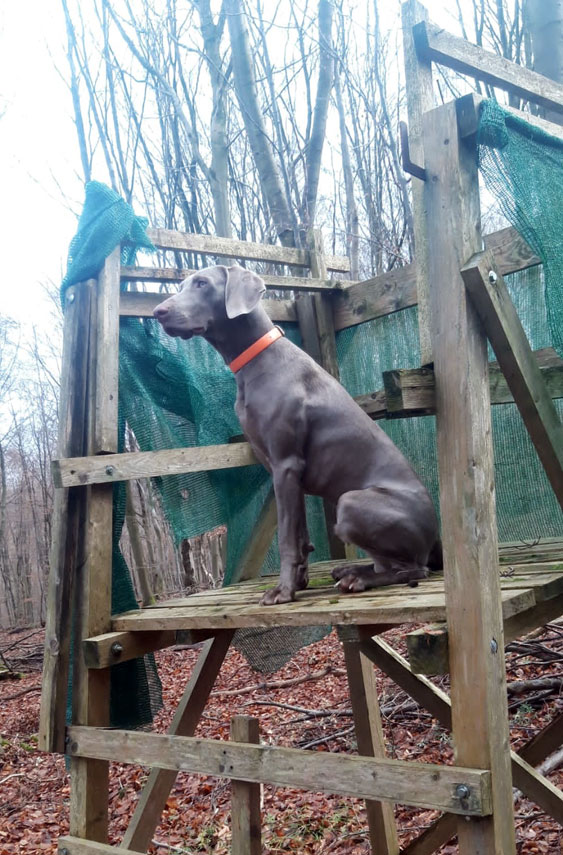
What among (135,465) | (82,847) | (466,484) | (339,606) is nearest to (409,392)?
(466,484)

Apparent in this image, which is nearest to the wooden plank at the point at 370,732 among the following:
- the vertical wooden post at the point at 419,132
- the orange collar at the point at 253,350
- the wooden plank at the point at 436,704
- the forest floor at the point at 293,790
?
the wooden plank at the point at 436,704

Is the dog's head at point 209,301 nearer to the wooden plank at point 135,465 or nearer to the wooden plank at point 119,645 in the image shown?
the wooden plank at point 135,465

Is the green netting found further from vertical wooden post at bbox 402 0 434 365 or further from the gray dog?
the gray dog

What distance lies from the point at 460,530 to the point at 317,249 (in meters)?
3.12

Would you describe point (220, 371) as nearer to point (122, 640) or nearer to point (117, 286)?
point (117, 286)

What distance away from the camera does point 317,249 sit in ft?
17.1

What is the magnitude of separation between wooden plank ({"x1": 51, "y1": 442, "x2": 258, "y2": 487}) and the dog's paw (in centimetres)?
96

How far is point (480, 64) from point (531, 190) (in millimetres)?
605

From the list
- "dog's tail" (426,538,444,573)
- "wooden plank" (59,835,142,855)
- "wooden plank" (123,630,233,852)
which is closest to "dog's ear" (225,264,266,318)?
"dog's tail" (426,538,444,573)

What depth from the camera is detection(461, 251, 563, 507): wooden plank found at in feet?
8.39

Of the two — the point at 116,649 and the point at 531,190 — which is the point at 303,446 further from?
the point at 531,190

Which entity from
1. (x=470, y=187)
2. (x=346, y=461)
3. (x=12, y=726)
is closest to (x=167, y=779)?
(x=346, y=461)

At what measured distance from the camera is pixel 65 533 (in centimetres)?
382

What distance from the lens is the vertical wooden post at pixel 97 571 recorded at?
11.9ft
